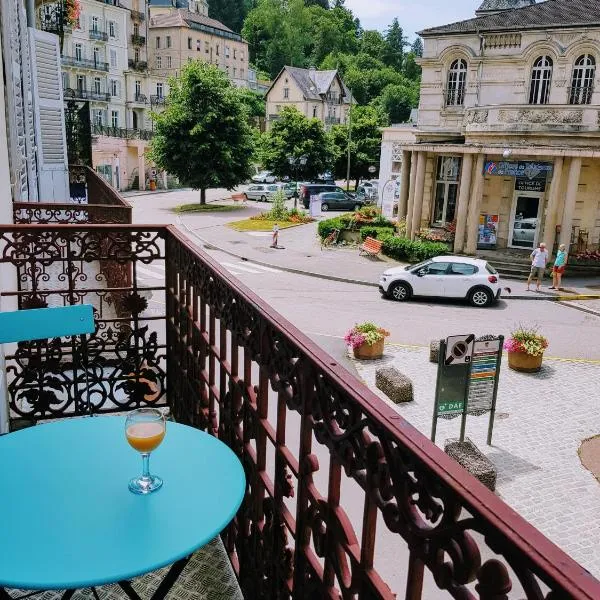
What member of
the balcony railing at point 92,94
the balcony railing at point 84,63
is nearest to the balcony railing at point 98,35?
the balcony railing at point 84,63

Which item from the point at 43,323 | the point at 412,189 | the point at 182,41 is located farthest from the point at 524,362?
the point at 182,41

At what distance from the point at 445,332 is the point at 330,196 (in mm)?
30498

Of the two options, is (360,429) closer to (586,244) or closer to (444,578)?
(444,578)

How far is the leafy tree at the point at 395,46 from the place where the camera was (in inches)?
4719

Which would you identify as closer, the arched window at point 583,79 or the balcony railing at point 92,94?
the arched window at point 583,79

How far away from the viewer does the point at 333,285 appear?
23.2 m

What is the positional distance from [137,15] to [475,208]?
5072cm

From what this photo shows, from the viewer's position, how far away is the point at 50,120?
16047 millimetres

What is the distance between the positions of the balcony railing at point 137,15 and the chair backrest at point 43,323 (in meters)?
67.3

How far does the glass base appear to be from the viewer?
10.2 feet

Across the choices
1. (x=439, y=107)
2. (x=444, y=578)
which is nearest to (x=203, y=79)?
(x=439, y=107)

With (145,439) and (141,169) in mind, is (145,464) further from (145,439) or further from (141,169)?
(141,169)

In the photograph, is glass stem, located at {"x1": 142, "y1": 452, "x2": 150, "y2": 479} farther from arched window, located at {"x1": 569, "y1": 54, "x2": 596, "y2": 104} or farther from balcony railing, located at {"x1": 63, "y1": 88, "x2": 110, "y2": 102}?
balcony railing, located at {"x1": 63, "y1": 88, "x2": 110, "y2": 102}

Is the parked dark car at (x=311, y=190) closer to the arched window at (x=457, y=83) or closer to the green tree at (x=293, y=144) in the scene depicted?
the green tree at (x=293, y=144)
